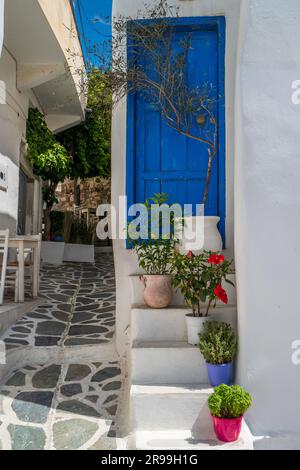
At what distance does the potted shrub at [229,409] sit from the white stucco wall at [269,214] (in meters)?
0.36

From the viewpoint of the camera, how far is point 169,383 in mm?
3189

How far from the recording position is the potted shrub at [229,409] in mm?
2549

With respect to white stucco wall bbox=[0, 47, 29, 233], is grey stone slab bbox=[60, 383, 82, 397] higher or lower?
lower

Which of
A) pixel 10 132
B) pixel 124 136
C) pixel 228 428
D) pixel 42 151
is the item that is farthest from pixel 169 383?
pixel 42 151

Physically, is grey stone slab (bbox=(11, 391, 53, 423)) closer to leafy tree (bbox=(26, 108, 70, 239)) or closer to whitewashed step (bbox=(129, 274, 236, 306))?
whitewashed step (bbox=(129, 274, 236, 306))

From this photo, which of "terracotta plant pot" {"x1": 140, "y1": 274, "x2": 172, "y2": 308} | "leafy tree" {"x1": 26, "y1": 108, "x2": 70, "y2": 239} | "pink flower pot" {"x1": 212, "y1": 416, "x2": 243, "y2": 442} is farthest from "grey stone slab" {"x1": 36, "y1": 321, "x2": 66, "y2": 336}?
"leafy tree" {"x1": 26, "y1": 108, "x2": 70, "y2": 239}

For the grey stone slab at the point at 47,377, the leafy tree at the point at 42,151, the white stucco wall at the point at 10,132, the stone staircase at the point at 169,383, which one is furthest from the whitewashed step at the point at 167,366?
the leafy tree at the point at 42,151

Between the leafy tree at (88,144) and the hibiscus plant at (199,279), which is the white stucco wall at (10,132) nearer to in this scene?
the leafy tree at (88,144)

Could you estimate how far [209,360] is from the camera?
3092mm

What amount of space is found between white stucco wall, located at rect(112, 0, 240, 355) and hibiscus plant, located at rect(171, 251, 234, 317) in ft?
3.10

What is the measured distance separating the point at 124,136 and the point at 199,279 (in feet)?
7.15

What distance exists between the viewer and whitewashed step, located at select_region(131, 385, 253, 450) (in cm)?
266
